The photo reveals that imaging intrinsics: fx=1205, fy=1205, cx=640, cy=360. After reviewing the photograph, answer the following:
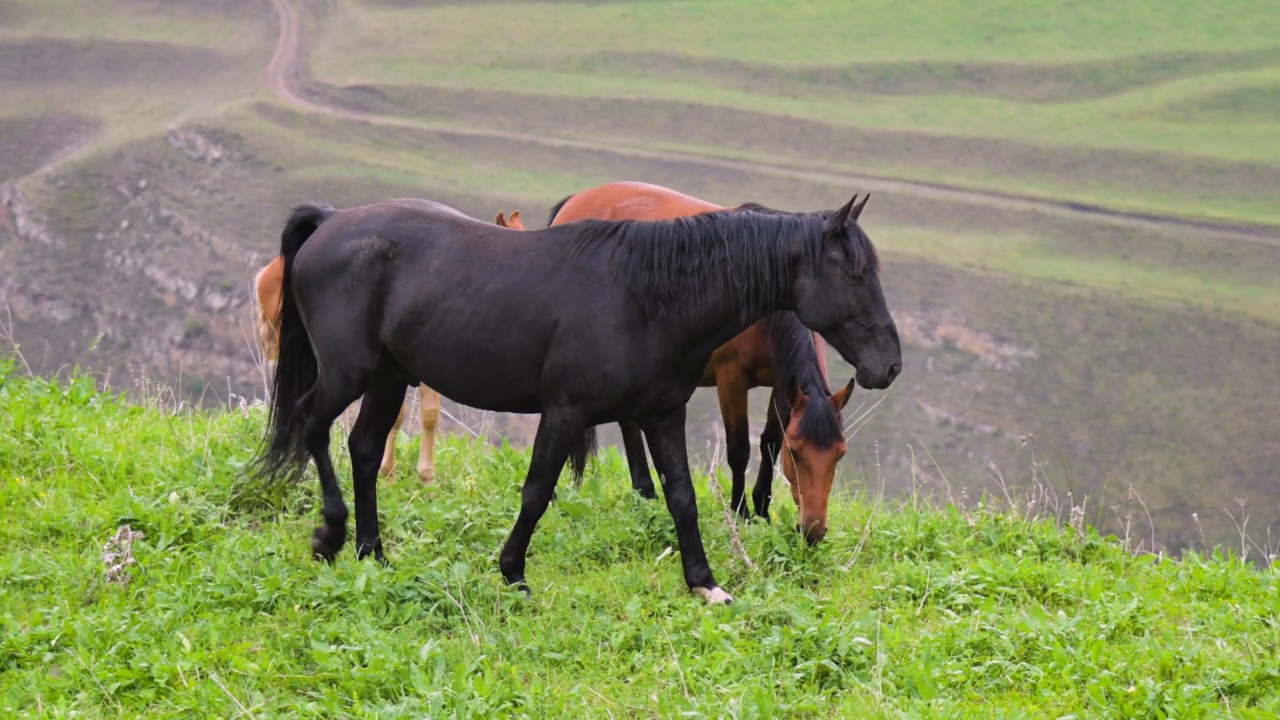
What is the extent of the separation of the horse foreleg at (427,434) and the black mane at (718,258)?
2257 millimetres

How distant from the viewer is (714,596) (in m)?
5.16

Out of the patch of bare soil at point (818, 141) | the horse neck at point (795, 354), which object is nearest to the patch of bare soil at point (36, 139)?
the patch of bare soil at point (818, 141)

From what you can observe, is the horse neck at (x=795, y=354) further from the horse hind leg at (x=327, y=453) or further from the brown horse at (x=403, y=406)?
the horse hind leg at (x=327, y=453)

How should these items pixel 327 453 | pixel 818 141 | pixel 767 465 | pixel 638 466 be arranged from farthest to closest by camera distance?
pixel 818 141
pixel 638 466
pixel 767 465
pixel 327 453

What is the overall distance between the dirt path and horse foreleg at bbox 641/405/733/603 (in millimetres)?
15339

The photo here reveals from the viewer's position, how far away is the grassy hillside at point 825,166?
14.7 metres

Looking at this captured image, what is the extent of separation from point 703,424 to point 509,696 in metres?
11.1

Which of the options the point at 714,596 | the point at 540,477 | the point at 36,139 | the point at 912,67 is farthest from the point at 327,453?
the point at 912,67

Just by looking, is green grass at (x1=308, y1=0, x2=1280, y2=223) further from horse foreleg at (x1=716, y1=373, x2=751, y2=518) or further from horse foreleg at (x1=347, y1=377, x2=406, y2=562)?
horse foreleg at (x1=347, y1=377, x2=406, y2=562)

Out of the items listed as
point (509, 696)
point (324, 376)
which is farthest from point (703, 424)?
point (509, 696)

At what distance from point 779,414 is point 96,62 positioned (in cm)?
2067

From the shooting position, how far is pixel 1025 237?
18.7m

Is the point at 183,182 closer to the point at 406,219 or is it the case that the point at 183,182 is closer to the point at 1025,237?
the point at 1025,237

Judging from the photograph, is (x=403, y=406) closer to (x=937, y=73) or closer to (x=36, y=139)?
(x=36, y=139)
